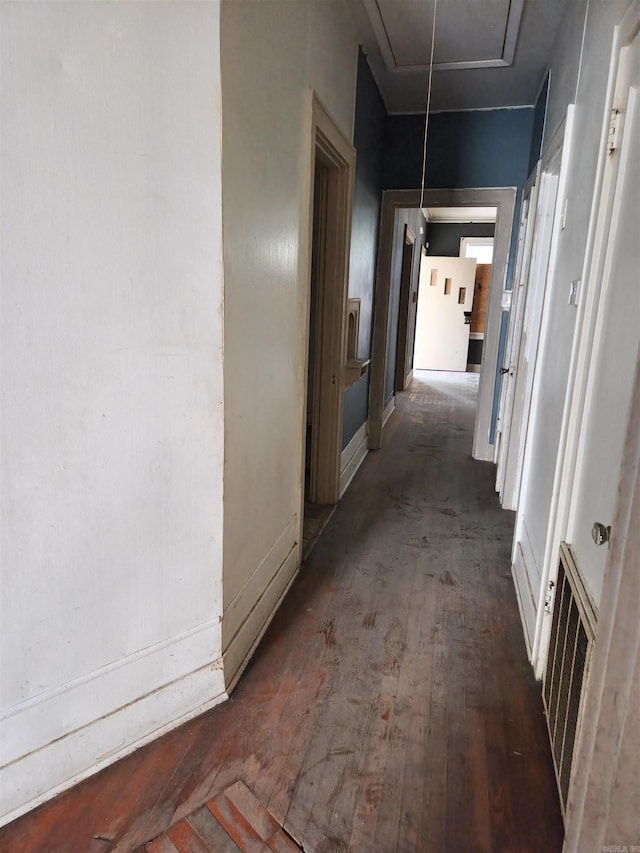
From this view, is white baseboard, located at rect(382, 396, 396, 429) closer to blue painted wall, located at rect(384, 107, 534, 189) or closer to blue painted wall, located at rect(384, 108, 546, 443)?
blue painted wall, located at rect(384, 108, 546, 443)

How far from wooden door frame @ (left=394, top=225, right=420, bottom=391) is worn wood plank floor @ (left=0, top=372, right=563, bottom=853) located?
191 inches

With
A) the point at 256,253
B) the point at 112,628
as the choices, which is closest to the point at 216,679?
the point at 112,628

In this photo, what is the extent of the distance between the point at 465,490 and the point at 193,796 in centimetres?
293

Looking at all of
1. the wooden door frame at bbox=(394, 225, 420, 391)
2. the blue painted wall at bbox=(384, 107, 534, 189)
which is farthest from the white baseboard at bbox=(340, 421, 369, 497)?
the wooden door frame at bbox=(394, 225, 420, 391)

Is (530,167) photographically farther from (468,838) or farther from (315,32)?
(468,838)

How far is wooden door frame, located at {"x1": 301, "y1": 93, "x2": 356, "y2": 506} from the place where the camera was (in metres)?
3.10

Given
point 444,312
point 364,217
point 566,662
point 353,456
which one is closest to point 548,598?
point 566,662

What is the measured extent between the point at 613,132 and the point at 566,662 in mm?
1583

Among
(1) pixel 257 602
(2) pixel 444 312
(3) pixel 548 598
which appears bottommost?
(1) pixel 257 602

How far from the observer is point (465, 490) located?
157 inches

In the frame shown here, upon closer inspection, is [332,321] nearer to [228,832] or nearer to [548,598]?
[548,598]

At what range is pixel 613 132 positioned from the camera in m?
1.63

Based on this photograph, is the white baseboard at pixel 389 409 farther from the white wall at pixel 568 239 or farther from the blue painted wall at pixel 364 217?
the white wall at pixel 568 239

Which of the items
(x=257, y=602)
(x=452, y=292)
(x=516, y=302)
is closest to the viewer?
(x=257, y=602)
